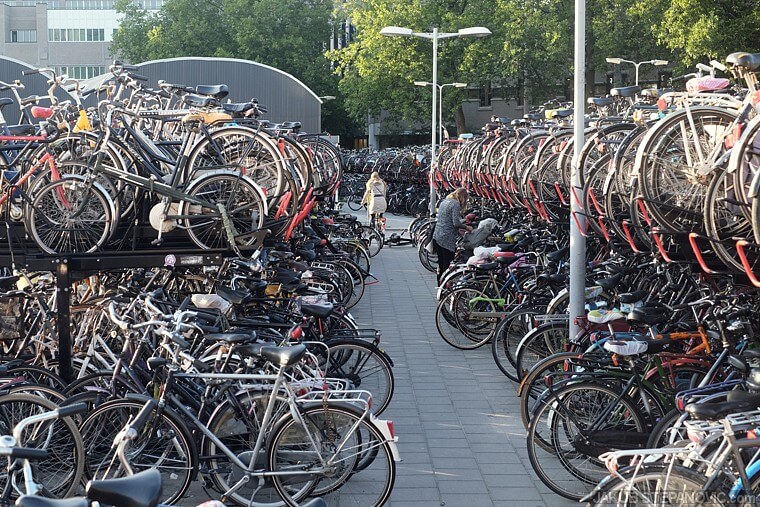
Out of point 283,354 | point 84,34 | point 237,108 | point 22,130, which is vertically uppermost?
point 84,34

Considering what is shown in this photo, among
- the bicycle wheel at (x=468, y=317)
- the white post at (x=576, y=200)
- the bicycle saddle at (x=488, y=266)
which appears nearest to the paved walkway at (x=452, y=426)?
the bicycle wheel at (x=468, y=317)

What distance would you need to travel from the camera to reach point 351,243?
14.8m

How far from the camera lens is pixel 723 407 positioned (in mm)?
4570

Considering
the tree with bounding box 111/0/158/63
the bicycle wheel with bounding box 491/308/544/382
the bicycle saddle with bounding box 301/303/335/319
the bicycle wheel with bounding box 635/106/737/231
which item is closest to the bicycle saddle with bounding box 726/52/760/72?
the bicycle wheel with bounding box 635/106/737/231

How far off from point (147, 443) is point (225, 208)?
6.16ft

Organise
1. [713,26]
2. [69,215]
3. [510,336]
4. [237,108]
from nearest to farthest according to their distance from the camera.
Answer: [69,215], [237,108], [510,336], [713,26]

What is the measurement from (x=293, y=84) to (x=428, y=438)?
2434 centimetres

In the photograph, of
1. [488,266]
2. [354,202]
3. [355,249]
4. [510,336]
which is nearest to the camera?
[510,336]

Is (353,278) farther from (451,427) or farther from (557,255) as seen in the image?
(451,427)

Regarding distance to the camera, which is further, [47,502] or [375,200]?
[375,200]

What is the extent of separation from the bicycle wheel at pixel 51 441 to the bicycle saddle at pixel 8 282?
5.66 ft

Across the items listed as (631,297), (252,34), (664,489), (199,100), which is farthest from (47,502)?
(252,34)

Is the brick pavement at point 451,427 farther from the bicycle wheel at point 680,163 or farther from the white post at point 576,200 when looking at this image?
the bicycle wheel at point 680,163

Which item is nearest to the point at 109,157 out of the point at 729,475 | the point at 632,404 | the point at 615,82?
the point at 632,404
